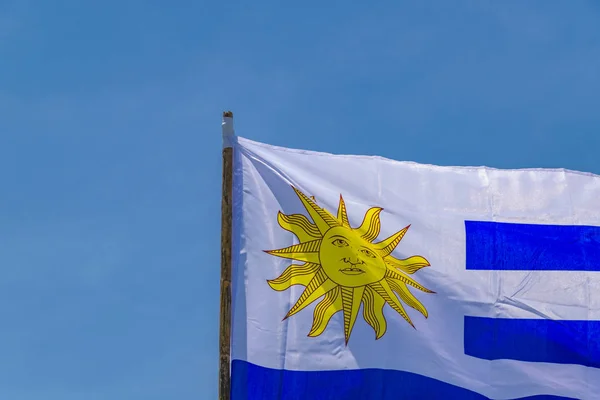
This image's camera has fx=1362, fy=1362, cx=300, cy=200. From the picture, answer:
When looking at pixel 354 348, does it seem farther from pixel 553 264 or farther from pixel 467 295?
pixel 553 264

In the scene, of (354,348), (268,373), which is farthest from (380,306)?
(268,373)

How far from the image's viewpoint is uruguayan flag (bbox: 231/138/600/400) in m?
20.2

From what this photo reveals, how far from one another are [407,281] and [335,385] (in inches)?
81.2

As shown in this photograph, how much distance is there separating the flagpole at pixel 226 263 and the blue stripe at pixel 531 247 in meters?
4.05

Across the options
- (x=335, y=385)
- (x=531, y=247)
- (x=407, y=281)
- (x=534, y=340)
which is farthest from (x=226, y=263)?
(x=531, y=247)

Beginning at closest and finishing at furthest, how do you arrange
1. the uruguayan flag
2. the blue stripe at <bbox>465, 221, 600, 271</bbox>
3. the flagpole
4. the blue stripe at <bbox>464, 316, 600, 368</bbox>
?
the flagpole, the uruguayan flag, the blue stripe at <bbox>464, 316, 600, 368</bbox>, the blue stripe at <bbox>465, 221, 600, 271</bbox>

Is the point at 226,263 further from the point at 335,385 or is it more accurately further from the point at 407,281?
the point at 407,281

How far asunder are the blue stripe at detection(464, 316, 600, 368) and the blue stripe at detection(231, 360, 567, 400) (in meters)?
0.82

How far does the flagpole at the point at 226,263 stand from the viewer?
19.2 metres

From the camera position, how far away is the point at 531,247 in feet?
72.6

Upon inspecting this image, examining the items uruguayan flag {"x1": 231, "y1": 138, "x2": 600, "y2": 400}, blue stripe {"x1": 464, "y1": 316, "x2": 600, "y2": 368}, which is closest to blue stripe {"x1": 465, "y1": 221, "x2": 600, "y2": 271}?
uruguayan flag {"x1": 231, "y1": 138, "x2": 600, "y2": 400}

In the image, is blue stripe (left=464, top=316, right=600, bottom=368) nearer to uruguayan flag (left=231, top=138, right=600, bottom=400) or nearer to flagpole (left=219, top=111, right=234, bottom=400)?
uruguayan flag (left=231, top=138, right=600, bottom=400)

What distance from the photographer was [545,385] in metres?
21.2

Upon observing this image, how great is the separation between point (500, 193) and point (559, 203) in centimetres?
105
